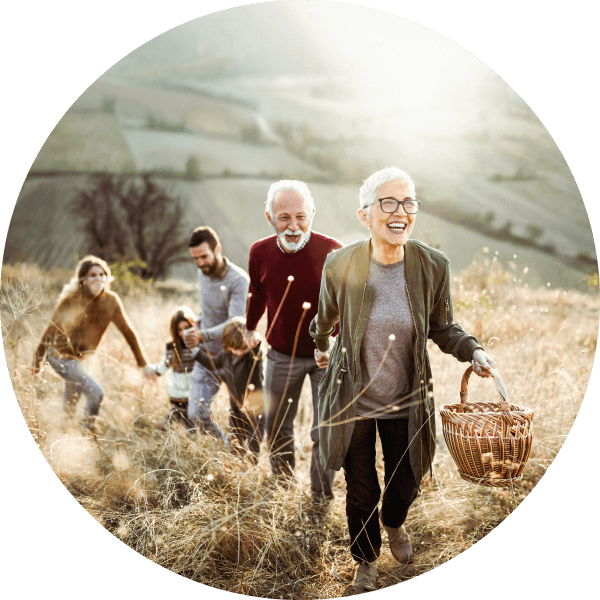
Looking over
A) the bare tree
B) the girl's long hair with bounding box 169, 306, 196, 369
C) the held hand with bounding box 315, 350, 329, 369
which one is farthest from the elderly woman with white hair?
the bare tree

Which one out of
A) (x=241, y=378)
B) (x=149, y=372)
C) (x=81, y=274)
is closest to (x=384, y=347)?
(x=241, y=378)

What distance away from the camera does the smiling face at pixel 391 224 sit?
9.45 ft

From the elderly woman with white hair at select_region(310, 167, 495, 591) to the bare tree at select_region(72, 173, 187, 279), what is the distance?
6.14 ft

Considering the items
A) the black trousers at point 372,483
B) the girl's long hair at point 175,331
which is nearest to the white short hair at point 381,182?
the black trousers at point 372,483

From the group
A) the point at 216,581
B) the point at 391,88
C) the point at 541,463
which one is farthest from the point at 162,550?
the point at 391,88

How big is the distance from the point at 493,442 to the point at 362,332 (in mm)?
926

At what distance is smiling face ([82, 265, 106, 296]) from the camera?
4.07 metres

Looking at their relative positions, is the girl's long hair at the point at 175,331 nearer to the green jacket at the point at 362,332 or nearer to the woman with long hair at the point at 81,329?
the woman with long hair at the point at 81,329

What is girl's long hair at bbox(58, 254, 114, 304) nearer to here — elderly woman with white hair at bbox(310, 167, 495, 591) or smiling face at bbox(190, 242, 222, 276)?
smiling face at bbox(190, 242, 222, 276)

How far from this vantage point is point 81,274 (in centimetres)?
409

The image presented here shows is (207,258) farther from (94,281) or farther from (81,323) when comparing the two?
(81,323)

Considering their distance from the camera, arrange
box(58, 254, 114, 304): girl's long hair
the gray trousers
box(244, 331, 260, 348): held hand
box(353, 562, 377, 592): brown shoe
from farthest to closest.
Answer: box(58, 254, 114, 304): girl's long hair
box(244, 331, 260, 348): held hand
the gray trousers
box(353, 562, 377, 592): brown shoe

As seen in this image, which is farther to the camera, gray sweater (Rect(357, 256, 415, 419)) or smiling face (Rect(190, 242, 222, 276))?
smiling face (Rect(190, 242, 222, 276))

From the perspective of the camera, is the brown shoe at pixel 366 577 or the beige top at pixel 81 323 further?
the beige top at pixel 81 323
